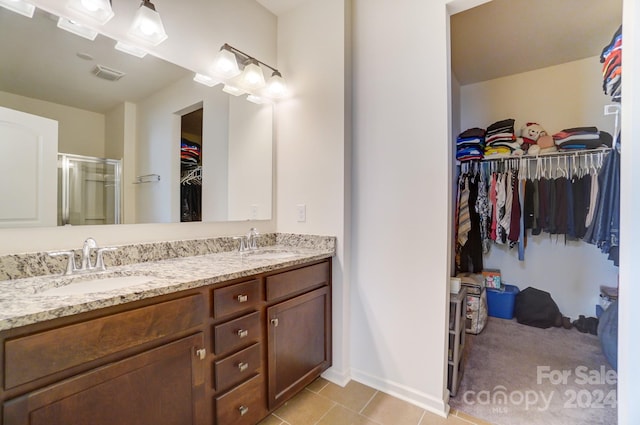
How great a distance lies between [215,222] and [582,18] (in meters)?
3.16

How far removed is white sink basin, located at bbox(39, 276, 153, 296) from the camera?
1072 mm

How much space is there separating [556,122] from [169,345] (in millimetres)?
3806

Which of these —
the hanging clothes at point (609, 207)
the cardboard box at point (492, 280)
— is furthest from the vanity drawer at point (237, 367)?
the cardboard box at point (492, 280)

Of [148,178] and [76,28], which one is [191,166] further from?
[76,28]

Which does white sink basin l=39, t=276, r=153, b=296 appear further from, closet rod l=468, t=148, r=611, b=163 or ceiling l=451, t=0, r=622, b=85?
closet rod l=468, t=148, r=611, b=163

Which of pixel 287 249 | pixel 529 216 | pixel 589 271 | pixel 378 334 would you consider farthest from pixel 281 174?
pixel 589 271

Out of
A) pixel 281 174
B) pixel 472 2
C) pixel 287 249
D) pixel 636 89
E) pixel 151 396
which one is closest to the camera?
pixel 151 396

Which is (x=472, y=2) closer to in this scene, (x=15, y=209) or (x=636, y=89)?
(x=636, y=89)

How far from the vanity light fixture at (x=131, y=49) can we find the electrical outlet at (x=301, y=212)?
1245 mm

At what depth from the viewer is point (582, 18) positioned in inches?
86.4

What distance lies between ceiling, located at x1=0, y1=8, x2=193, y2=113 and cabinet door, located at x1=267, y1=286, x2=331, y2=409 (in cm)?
136

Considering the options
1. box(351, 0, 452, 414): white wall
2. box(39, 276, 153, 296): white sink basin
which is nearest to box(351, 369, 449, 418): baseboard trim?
box(351, 0, 452, 414): white wall

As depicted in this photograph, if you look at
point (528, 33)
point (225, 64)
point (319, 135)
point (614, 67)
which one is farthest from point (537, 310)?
point (225, 64)

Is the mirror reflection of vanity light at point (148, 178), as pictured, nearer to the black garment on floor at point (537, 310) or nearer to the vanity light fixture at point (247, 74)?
the vanity light fixture at point (247, 74)
